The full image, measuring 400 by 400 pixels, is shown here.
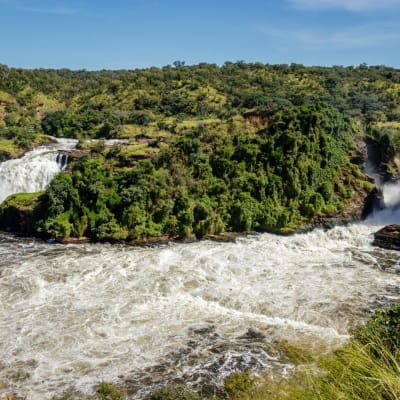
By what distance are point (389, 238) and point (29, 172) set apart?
2970 cm

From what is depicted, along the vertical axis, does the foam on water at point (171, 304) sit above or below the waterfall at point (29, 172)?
below

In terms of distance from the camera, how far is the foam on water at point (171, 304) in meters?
14.3

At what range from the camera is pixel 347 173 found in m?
35.5

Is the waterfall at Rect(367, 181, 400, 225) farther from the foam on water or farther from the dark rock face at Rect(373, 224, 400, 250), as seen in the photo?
the foam on water

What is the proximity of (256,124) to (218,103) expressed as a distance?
29186mm

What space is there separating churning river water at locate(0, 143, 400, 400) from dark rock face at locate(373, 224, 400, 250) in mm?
745

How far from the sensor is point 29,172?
3566 cm

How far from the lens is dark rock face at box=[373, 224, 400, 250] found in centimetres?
2684

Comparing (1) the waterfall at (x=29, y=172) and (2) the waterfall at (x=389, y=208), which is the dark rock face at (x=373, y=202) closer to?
(2) the waterfall at (x=389, y=208)

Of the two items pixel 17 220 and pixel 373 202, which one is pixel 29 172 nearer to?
pixel 17 220

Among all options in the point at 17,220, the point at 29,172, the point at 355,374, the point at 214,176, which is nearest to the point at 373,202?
the point at 214,176

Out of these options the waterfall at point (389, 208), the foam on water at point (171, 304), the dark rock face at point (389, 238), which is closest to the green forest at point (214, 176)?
the waterfall at point (389, 208)

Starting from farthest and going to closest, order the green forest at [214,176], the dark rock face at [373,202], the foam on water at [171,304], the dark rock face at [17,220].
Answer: the dark rock face at [373,202] → the dark rock face at [17,220] → the green forest at [214,176] → the foam on water at [171,304]

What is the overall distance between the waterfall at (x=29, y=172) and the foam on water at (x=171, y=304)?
924 centimetres
